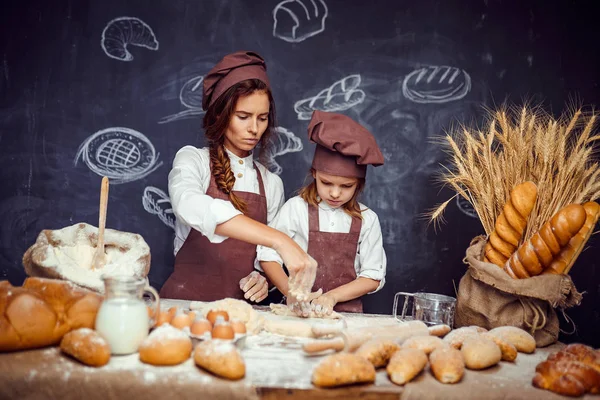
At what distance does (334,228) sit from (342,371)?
1414 mm

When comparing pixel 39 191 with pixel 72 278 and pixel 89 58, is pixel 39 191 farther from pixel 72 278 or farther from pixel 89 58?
pixel 72 278

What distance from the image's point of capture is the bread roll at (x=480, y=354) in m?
1.54

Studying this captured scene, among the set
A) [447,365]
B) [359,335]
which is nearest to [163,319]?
[359,335]

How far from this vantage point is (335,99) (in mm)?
3312

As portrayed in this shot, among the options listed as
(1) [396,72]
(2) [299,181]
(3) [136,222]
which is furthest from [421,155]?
(3) [136,222]

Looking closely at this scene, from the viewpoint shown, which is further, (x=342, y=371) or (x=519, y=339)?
(x=519, y=339)

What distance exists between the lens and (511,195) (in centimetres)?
207

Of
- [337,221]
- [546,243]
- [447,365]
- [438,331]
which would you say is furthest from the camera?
[337,221]

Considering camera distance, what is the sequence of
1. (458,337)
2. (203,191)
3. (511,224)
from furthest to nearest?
(203,191)
(511,224)
(458,337)

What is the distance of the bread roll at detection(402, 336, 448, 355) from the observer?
5.10 feet

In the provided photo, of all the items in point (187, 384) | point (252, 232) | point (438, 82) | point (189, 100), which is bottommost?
Answer: point (187, 384)

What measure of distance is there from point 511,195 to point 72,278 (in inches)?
64.2

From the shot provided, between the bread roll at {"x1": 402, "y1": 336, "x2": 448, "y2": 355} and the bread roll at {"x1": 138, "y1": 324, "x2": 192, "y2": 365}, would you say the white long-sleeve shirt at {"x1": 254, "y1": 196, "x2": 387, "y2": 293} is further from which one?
the bread roll at {"x1": 138, "y1": 324, "x2": 192, "y2": 365}

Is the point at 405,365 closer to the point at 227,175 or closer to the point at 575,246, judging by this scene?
the point at 575,246
